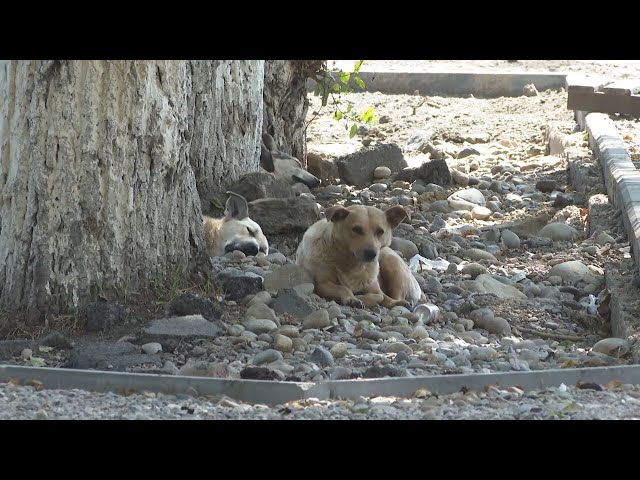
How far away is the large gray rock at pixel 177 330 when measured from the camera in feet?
23.2

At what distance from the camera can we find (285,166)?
1409 centimetres

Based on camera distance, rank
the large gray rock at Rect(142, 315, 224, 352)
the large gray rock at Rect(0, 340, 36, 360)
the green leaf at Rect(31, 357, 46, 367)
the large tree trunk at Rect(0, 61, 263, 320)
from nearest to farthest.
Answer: the green leaf at Rect(31, 357, 46, 367) → the large gray rock at Rect(0, 340, 36, 360) → the large gray rock at Rect(142, 315, 224, 352) → the large tree trunk at Rect(0, 61, 263, 320)

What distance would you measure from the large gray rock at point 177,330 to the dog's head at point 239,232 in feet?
11.0

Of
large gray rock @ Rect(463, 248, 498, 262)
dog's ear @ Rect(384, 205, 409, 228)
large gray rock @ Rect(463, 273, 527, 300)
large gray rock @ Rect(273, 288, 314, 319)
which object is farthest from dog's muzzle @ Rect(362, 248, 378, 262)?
large gray rock @ Rect(463, 248, 498, 262)

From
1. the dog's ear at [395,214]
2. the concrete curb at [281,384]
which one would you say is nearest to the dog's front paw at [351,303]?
the dog's ear at [395,214]

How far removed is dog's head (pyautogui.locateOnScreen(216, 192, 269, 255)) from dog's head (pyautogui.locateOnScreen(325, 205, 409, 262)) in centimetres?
177

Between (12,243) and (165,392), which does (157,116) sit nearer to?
(12,243)

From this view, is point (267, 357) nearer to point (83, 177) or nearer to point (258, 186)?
point (83, 177)

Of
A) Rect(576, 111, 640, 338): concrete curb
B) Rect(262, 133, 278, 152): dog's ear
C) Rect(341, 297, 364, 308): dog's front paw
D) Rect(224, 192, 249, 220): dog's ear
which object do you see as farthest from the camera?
Rect(262, 133, 278, 152): dog's ear

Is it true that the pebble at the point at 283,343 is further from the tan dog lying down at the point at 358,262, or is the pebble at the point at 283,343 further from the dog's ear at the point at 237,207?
the dog's ear at the point at 237,207

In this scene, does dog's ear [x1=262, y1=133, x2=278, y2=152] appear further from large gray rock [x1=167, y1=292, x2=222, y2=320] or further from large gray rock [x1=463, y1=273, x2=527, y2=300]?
large gray rock [x1=167, y1=292, x2=222, y2=320]

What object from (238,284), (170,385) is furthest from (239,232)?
(170,385)

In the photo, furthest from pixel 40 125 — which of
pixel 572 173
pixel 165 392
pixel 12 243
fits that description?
pixel 572 173

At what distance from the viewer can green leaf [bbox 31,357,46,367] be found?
662 cm
